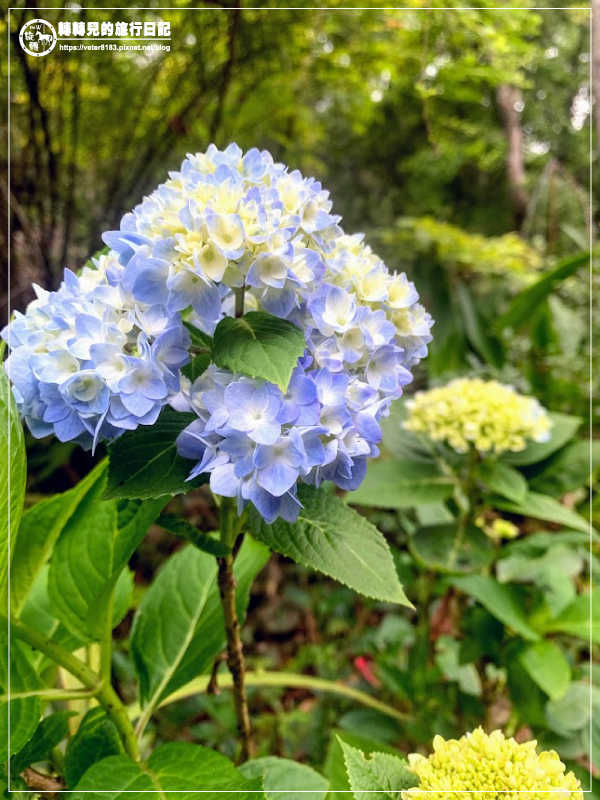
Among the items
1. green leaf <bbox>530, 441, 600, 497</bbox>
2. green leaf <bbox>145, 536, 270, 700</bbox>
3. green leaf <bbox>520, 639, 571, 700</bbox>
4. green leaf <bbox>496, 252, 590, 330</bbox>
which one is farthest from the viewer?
green leaf <bbox>496, 252, 590, 330</bbox>

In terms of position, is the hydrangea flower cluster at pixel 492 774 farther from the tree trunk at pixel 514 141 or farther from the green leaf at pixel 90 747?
the tree trunk at pixel 514 141

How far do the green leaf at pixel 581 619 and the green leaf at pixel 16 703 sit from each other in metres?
0.64

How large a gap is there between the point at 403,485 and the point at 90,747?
21.3 inches

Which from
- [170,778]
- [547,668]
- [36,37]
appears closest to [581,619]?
[547,668]

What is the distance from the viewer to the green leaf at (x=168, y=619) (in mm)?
580

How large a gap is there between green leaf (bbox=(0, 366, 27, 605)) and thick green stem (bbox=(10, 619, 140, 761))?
0.08 metres

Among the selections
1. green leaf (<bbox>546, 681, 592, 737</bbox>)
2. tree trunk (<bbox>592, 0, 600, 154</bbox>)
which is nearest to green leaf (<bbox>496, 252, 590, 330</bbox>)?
tree trunk (<bbox>592, 0, 600, 154</bbox>)

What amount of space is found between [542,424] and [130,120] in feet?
3.29

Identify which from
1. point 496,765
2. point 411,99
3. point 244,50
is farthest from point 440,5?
point 411,99

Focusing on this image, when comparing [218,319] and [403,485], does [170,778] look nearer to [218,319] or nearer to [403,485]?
[218,319]

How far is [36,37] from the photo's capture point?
28.4 inches

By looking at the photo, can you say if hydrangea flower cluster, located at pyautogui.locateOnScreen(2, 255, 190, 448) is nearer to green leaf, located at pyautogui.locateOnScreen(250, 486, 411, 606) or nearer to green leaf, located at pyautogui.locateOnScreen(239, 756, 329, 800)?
green leaf, located at pyautogui.locateOnScreen(250, 486, 411, 606)

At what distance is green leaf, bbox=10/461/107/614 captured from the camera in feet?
1.67

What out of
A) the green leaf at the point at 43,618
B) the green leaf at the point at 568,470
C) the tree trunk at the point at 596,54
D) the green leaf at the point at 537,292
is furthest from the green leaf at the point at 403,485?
the tree trunk at the point at 596,54
